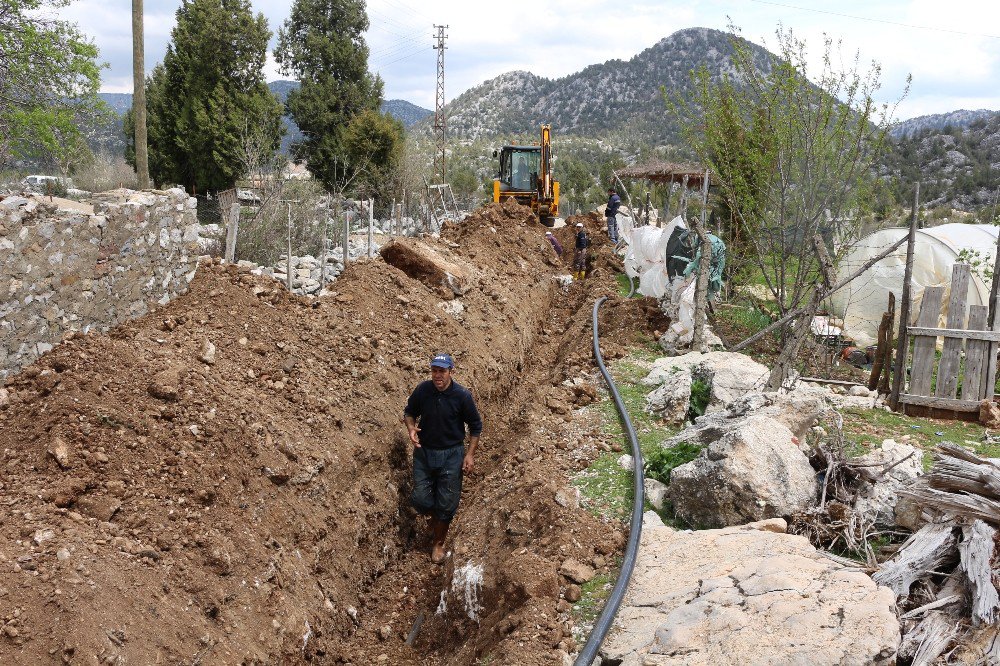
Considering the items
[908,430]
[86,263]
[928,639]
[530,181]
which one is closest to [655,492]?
[928,639]

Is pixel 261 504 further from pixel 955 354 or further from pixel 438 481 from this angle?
pixel 955 354

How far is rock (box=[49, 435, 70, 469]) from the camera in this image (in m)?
4.61

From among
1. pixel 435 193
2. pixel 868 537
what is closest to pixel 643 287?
pixel 868 537

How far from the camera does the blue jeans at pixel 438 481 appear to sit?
625cm

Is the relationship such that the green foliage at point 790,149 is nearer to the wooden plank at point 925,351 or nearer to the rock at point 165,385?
the wooden plank at point 925,351

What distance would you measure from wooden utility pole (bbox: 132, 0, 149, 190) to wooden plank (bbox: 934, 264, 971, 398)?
536 inches

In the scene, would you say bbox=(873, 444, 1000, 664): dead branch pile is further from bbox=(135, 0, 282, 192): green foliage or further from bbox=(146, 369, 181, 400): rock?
bbox=(135, 0, 282, 192): green foliage

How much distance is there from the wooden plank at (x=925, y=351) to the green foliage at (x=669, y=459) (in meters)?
3.35

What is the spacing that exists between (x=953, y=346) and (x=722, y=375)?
2.52 m

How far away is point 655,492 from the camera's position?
565 cm

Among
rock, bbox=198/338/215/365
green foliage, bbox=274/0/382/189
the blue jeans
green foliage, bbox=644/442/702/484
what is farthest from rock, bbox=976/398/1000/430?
green foliage, bbox=274/0/382/189

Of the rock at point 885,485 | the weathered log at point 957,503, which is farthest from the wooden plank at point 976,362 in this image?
the weathered log at point 957,503

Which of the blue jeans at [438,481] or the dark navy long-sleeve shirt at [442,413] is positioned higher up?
the dark navy long-sleeve shirt at [442,413]

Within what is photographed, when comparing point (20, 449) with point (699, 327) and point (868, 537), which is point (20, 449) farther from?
point (699, 327)
